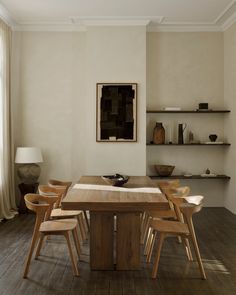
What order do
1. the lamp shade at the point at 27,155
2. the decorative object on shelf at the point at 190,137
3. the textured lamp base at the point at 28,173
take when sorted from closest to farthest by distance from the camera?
1. the lamp shade at the point at 27,155
2. the textured lamp base at the point at 28,173
3. the decorative object on shelf at the point at 190,137

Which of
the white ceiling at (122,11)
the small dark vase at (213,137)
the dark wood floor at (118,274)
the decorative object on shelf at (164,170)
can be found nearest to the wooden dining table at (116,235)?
the dark wood floor at (118,274)

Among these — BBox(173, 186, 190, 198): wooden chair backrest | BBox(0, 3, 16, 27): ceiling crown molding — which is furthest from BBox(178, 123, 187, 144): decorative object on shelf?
BBox(0, 3, 16, 27): ceiling crown molding

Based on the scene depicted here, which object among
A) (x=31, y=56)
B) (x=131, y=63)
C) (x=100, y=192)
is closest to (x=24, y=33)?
(x=31, y=56)

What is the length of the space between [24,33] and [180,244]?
4.66 meters

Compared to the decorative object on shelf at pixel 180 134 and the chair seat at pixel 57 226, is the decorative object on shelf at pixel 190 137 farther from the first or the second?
the chair seat at pixel 57 226

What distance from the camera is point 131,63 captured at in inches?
255

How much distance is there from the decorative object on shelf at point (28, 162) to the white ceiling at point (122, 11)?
7.51 feet

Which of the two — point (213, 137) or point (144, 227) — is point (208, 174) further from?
point (144, 227)

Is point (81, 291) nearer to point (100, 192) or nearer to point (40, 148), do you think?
point (100, 192)

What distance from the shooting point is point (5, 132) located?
20.0 ft

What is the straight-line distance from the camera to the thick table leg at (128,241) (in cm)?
377

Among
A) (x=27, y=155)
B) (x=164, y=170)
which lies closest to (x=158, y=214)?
(x=164, y=170)

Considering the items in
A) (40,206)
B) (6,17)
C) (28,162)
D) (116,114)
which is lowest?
(40,206)

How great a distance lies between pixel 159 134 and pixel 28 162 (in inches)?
93.4
